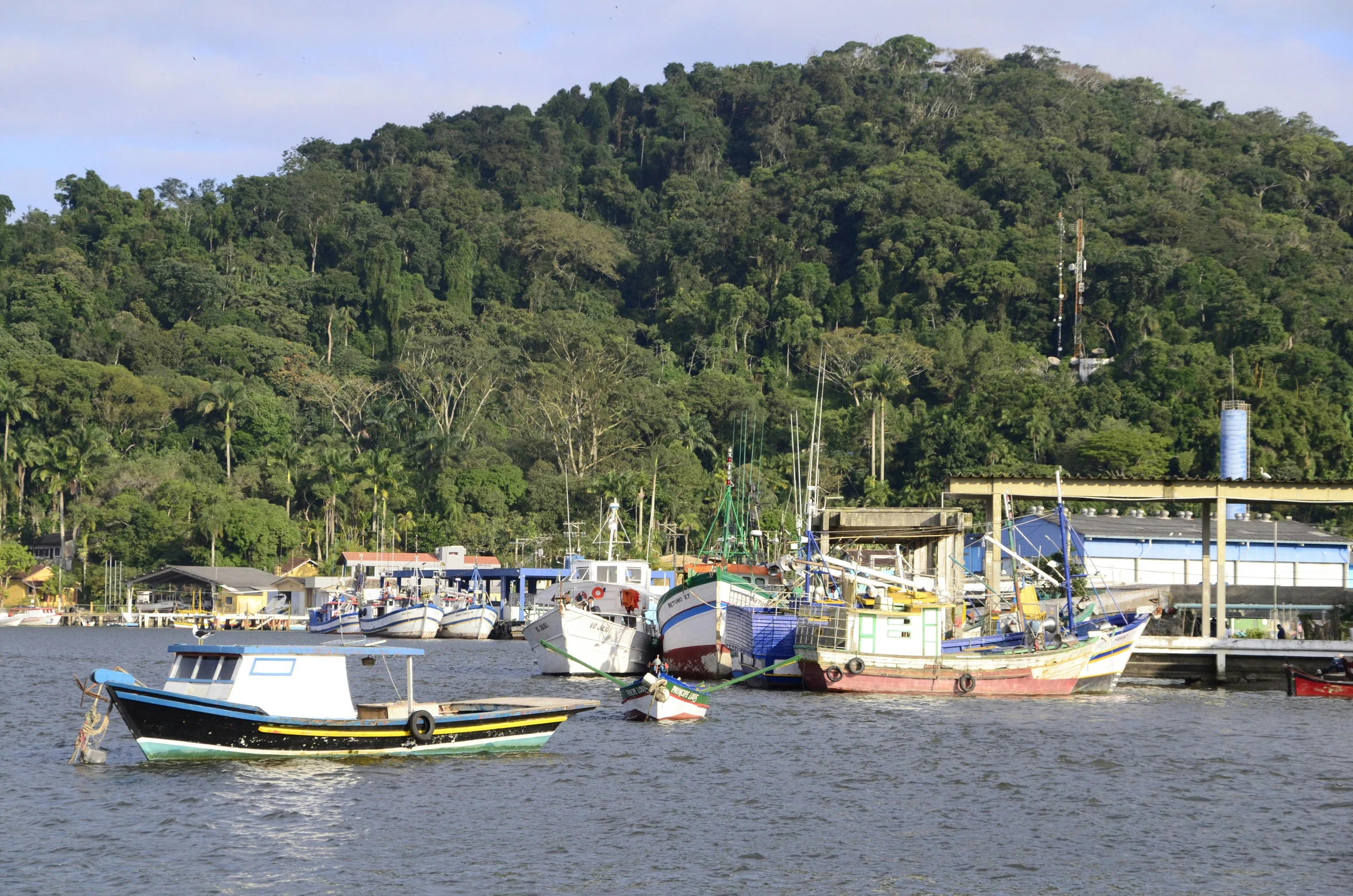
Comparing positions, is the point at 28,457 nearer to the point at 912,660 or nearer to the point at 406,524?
the point at 406,524

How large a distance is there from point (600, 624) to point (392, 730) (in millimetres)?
21475

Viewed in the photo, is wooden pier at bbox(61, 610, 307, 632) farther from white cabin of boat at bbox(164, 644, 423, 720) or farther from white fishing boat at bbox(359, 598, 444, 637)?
white cabin of boat at bbox(164, 644, 423, 720)

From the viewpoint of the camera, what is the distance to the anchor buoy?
28.1 meters

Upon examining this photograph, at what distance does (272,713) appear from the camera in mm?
27297

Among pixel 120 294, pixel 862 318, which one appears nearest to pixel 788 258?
pixel 862 318

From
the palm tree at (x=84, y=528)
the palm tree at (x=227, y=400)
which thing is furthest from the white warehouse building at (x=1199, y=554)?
the palm tree at (x=227, y=400)

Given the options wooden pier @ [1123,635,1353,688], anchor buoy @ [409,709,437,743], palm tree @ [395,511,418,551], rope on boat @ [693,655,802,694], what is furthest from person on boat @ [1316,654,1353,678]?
palm tree @ [395,511,418,551]

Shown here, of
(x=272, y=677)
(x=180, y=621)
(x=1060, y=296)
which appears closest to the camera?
(x=272, y=677)

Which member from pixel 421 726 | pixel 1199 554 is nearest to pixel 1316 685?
pixel 421 726

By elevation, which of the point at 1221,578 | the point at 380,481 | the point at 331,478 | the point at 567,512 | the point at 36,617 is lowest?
the point at 36,617

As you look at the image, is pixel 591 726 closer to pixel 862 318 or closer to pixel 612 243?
pixel 862 318

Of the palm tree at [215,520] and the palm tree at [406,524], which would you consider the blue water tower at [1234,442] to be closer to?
the palm tree at [406,524]

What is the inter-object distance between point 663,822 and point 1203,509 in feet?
109

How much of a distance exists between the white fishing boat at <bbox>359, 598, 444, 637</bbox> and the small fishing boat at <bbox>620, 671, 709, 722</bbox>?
52006 millimetres
